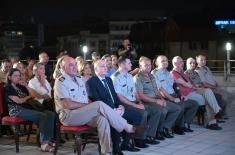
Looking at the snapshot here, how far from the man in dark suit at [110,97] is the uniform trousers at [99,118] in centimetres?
30

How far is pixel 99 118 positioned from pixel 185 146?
173 centimetres

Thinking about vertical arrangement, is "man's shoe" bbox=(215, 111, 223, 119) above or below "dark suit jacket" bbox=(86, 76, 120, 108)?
below

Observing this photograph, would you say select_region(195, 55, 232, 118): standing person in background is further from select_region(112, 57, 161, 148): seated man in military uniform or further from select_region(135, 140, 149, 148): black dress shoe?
select_region(135, 140, 149, 148): black dress shoe

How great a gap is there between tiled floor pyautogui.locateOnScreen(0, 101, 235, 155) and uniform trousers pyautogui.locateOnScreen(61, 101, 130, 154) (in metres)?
0.74

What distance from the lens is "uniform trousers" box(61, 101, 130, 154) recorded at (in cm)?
553

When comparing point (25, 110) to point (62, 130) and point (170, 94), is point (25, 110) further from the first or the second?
point (170, 94)

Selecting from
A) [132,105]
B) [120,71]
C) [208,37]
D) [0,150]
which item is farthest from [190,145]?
[208,37]

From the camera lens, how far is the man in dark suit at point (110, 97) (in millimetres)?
5938

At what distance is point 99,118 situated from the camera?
554 centimetres

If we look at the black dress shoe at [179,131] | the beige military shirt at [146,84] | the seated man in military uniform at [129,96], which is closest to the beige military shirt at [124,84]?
the seated man in military uniform at [129,96]

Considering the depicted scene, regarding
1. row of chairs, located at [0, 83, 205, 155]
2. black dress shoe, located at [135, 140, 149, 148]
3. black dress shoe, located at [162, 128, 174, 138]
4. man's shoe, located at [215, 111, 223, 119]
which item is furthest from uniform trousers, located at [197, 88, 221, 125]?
row of chairs, located at [0, 83, 205, 155]

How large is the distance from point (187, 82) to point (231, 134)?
1.23 meters

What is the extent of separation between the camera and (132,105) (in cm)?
664

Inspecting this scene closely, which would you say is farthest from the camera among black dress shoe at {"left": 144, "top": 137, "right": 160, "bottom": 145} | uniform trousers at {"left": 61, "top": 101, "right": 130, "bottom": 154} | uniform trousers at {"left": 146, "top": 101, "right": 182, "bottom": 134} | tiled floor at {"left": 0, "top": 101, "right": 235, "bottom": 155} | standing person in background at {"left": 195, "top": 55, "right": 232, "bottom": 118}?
standing person in background at {"left": 195, "top": 55, "right": 232, "bottom": 118}
